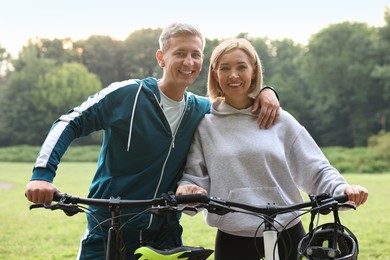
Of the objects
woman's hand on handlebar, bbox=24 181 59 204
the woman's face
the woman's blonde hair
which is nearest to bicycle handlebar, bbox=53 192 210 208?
woman's hand on handlebar, bbox=24 181 59 204

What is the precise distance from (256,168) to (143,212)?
2.67ft

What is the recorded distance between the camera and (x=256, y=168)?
2945mm

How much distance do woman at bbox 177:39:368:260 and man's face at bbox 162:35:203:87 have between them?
109 millimetres

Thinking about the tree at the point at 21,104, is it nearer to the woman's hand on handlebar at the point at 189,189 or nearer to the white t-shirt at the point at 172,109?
the white t-shirt at the point at 172,109

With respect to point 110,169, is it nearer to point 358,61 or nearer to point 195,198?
point 195,198

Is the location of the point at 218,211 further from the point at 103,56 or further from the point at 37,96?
the point at 103,56

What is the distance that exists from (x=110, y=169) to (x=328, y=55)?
48.1m

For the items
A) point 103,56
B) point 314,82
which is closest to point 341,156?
point 314,82

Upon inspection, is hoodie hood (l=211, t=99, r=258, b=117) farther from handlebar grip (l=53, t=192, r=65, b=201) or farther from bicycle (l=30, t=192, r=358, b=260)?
handlebar grip (l=53, t=192, r=65, b=201)

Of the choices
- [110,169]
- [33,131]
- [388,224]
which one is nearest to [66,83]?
[33,131]

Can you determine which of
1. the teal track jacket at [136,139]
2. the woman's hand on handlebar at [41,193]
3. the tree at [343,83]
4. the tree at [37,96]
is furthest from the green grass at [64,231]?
the tree at [343,83]

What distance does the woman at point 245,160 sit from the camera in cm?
294

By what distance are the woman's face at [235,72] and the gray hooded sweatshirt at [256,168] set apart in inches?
7.5

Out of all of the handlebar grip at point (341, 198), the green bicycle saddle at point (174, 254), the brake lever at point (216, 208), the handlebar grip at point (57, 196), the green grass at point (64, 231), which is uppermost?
the handlebar grip at point (57, 196)
